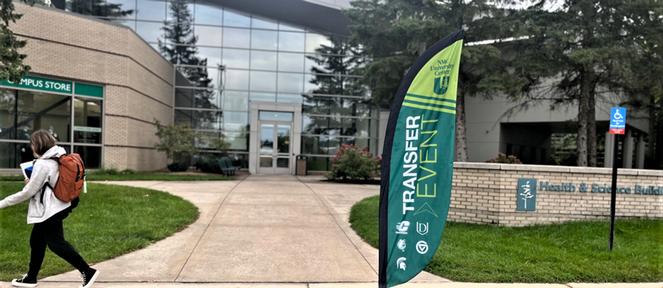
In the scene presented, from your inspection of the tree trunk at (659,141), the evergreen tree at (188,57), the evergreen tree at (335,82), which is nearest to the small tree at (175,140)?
the evergreen tree at (188,57)

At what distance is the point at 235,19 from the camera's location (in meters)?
22.0

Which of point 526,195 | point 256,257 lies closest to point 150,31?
point 256,257

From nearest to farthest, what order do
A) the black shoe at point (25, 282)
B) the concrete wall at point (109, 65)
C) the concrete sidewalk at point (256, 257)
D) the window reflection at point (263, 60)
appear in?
1. the black shoe at point (25, 282)
2. the concrete sidewalk at point (256, 257)
3. the concrete wall at point (109, 65)
4. the window reflection at point (263, 60)

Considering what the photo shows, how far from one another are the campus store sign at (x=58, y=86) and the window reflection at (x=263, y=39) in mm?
8597

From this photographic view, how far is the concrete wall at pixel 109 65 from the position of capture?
570 inches

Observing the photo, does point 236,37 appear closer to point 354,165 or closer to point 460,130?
point 354,165

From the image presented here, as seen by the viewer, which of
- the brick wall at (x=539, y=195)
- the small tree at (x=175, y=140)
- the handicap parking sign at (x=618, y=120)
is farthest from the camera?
the small tree at (x=175, y=140)

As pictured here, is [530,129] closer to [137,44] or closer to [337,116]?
[337,116]

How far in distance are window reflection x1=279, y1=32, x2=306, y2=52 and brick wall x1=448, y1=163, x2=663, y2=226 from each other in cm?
1651

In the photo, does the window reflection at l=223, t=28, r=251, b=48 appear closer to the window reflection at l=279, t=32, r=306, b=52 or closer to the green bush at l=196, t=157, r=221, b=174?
the window reflection at l=279, t=32, r=306, b=52

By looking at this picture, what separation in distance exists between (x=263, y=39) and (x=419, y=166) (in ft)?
66.5

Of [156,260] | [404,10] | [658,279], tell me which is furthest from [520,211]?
[404,10]

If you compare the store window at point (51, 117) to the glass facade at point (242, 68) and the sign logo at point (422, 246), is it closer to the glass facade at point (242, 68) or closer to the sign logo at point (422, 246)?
the glass facade at point (242, 68)

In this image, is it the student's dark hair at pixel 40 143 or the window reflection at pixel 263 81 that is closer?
the student's dark hair at pixel 40 143
